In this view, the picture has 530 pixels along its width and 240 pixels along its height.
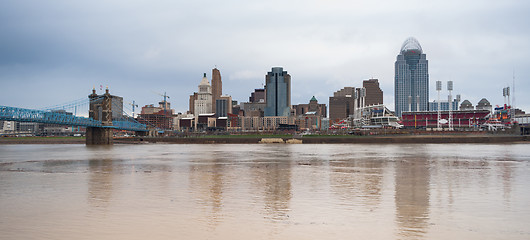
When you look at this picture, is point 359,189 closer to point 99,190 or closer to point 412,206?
point 412,206

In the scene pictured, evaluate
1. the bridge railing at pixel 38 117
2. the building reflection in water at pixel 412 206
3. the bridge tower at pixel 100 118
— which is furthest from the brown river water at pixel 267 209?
the bridge tower at pixel 100 118

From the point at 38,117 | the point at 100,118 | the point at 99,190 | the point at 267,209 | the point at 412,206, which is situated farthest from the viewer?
the point at 100,118

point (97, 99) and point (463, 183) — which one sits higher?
point (97, 99)

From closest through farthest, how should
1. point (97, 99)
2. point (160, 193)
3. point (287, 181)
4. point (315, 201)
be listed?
point (315, 201) → point (160, 193) → point (287, 181) → point (97, 99)

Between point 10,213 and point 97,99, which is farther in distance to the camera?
point 97,99

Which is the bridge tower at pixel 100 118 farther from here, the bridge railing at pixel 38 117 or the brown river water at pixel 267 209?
the brown river water at pixel 267 209

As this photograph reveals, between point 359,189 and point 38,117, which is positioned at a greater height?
point 38,117

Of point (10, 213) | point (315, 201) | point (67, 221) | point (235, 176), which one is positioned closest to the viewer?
point (67, 221)

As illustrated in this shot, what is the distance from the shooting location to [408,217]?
12.7m

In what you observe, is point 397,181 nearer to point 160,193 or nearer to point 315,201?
point 315,201

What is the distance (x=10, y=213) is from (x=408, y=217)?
44.2 feet

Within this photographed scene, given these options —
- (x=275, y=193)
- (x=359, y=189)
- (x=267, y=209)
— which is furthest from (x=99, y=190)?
(x=359, y=189)

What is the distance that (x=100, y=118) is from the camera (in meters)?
117

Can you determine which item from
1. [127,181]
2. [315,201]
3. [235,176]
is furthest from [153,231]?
[235,176]
